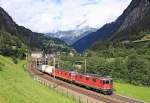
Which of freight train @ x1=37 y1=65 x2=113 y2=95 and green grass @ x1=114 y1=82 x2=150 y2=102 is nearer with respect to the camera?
green grass @ x1=114 y1=82 x2=150 y2=102

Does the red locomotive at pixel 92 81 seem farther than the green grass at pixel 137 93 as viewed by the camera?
Yes

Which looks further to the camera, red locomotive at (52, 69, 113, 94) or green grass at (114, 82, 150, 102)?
red locomotive at (52, 69, 113, 94)

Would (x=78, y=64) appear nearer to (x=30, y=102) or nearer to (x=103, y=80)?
(x=103, y=80)

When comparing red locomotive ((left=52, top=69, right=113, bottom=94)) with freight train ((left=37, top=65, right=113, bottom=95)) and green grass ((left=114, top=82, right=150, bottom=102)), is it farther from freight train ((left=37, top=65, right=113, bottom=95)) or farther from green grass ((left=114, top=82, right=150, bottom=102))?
green grass ((left=114, top=82, right=150, bottom=102))

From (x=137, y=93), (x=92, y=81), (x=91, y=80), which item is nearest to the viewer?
(x=137, y=93)

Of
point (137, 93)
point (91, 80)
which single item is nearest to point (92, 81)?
point (91, 80)

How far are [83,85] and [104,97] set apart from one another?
1922 centimetres

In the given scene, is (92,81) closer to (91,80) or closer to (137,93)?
(91,80)

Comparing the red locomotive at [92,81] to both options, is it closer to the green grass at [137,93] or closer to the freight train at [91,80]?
the freight train at [91,80]

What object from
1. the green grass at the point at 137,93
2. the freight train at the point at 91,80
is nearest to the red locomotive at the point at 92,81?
the freight train at the point at 91,80

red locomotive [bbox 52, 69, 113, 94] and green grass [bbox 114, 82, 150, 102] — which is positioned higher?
red locomotive [bbox 52, 69, 113, 94]

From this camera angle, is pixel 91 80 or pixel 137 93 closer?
pixel 137 93

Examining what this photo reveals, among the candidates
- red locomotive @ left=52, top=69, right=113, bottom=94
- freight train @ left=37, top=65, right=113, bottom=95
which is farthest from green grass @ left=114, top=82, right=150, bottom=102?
red locomotive @ left=52, top=69, right=113, bottom=94

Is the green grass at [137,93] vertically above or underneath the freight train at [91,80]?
underneath
